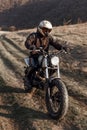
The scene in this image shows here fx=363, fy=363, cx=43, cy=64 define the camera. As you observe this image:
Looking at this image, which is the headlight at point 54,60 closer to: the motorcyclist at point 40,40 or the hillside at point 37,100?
the motorcyclist at point 40,40

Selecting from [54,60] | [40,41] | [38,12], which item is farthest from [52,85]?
[38,12]

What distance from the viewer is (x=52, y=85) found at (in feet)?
29.8

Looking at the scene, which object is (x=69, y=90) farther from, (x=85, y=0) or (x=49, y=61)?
(x=85, y=0)

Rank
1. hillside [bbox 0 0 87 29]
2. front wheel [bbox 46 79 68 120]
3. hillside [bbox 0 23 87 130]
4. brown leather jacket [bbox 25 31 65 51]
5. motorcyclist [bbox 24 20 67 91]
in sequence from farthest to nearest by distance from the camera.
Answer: hillside [bbox 0 0 87 29], brown leather jacket [bbox 25 31 65 51], motorcyclist [bbox 24 20 67 91], hillside [bbox 0 23 87 130], front wheel [bbox 46 79 68 120]

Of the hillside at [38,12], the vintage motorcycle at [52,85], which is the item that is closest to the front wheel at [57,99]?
the vintage motorcycle at [52,85]

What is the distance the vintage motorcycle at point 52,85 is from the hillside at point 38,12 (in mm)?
41207

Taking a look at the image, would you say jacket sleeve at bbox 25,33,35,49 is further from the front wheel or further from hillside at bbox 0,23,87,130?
hillside at bbox 0,23,87,130

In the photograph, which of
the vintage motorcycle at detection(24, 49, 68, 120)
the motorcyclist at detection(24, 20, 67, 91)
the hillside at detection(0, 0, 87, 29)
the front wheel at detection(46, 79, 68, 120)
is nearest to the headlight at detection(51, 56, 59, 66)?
the vintage motorcycle at detection(24, 49, 68, 120)

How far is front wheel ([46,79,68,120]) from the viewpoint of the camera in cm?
855

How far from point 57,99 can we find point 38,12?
67839mm

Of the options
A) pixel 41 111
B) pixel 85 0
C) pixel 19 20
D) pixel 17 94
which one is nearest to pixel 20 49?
pixel 17 94

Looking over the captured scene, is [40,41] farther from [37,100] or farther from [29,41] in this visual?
[37,100]

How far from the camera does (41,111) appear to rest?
9570mm

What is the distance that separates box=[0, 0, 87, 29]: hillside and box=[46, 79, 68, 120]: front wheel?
137 ft
